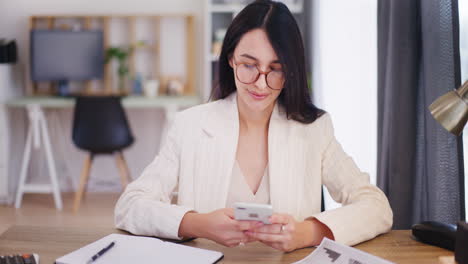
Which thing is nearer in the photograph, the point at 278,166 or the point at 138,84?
the point at 278,166

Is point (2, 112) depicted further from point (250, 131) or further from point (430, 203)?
point (430, 203)

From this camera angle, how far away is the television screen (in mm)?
4703

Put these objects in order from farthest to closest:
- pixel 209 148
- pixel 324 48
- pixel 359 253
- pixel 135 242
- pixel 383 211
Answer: pixel 324 48 → pixel 209 148 → pixel 383 211 → pixel 135 242 → pixel 359 253

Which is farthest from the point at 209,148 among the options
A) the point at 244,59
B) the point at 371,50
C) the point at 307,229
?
the point at 371,50

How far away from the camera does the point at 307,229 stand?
1.33 metres

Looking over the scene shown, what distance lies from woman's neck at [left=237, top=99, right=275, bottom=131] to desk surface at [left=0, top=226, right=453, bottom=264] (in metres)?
0.49

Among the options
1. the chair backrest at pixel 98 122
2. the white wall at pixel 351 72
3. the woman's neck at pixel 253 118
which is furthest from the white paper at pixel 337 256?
the chair backrest at pixel 98 122

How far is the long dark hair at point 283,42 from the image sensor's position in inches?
59.9

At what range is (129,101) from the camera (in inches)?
174

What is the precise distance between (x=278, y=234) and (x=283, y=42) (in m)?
0.52

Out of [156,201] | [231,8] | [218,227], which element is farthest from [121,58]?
[218,227]

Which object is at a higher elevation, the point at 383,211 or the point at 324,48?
the point at 324,48

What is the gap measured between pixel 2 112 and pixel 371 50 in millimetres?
2967

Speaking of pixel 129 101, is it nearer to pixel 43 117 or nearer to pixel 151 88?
pixel 151 88
